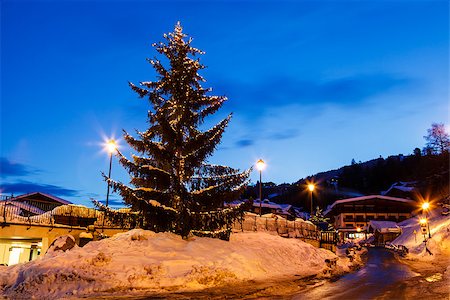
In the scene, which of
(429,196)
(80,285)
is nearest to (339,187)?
(429,196)

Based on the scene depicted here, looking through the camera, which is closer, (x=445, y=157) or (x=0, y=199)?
(x=0, y=199)

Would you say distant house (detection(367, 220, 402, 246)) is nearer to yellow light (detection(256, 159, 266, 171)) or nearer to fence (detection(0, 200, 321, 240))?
fence (detection(0, 200, 321, 240))

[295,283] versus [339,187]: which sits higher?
[339,187]

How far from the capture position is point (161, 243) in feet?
52.0

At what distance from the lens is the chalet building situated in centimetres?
8256

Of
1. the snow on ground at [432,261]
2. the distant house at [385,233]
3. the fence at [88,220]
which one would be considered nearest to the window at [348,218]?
the distant house at [385,233]

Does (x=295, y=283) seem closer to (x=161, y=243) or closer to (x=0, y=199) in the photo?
(x=161, y=243)

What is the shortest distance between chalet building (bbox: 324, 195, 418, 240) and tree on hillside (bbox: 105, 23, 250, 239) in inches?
2738

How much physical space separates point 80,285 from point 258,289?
5676 mm

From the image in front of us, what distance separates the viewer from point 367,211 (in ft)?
277

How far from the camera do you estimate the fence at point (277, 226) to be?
2827cm

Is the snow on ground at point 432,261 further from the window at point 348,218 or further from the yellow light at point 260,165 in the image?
the window at point 348,218

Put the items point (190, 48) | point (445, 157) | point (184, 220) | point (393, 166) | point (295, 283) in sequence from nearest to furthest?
point (295, 283) → point (184, 220) → point (190, 48) → point (445, 157) → point (393, 166)

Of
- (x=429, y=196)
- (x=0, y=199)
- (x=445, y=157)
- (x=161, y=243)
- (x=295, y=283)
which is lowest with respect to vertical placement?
(x=295, y=283)
